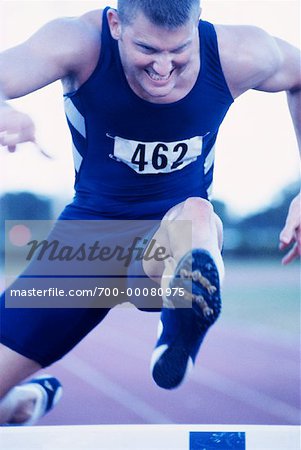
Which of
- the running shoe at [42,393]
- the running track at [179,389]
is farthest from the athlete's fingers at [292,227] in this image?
the running shoe at [42,393]

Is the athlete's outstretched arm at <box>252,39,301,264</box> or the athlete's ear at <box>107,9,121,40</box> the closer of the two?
the athlete's ear at <box>107,9,121,40</box>

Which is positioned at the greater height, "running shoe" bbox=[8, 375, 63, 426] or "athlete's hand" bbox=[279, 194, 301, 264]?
"athlete's hand" bbox=[279, 194, 301, 264]

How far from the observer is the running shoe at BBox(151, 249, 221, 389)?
6.24 ft

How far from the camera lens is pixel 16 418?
2607 mm

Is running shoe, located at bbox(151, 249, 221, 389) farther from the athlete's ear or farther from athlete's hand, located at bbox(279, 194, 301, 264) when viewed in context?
the athlete's ear

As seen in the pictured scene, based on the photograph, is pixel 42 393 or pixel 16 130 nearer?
pixel 16 130

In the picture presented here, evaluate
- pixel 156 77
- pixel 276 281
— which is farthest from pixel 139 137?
pixel 276 281

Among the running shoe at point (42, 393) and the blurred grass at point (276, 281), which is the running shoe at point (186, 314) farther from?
the blurred grass at point (276, 281)

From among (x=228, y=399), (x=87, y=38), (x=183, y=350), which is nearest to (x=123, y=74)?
(x=87, y=38)

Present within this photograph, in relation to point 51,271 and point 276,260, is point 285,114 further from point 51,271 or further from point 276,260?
point 51,271

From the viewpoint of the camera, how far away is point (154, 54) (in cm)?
216

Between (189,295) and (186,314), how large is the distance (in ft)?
0.19

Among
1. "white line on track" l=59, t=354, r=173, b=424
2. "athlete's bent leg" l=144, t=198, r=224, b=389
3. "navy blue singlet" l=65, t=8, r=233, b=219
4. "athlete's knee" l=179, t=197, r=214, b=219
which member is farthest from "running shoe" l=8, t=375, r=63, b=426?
"athlete's knee" l=179, t=197, r=214, b=219

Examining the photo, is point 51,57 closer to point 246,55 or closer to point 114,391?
point 246,55
